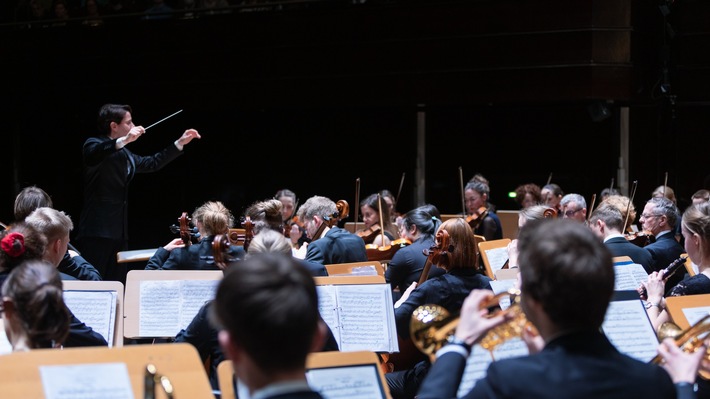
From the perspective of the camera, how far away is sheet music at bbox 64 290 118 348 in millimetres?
3889

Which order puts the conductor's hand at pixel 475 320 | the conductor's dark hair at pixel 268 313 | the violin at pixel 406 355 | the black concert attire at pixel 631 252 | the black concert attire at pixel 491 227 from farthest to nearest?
1. the black concert attire at pixel 491 227
2. the black concert attire at pixel 631 252
3. the violin at pixel 406 355
4. the conductor's hand at pixel 475 320
5. the conductor's dark hair at pixel 268 313

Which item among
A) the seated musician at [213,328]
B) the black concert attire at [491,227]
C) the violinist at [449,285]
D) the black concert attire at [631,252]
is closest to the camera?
the seated musician at [213,328]

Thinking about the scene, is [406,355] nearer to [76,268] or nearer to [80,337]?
[76,268]

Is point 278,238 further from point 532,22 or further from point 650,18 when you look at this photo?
point 650,18

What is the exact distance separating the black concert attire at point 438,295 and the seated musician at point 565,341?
232 centimetres

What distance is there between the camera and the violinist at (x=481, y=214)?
331 inches

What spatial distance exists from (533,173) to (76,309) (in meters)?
7.67

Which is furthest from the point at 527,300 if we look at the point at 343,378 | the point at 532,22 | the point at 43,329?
the point at 532,22

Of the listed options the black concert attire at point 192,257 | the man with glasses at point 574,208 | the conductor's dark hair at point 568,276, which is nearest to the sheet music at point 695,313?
the conductor's dark hair at point 568,276

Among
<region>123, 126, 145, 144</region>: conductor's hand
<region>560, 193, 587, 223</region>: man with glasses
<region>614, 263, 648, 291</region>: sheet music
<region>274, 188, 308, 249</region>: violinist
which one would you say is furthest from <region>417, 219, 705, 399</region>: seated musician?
<region>560, 193, 587, 223</region>: man with glasses

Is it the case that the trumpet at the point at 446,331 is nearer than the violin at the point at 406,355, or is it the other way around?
the trumpet at the point at 446,331

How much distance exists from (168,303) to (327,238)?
1.90m

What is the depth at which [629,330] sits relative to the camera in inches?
130

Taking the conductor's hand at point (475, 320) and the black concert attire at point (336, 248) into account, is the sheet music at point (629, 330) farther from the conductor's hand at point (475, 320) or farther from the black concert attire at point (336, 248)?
the black concert attire at point (336, 248)
